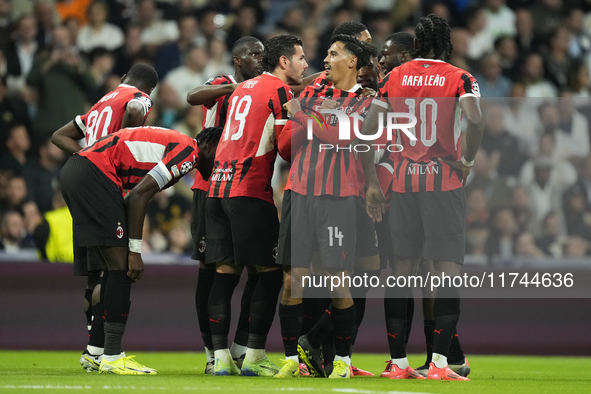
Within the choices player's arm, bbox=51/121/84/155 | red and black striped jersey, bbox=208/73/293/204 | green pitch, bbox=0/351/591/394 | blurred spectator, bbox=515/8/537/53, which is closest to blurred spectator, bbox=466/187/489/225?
green pitch, bbox=0/351/591/394

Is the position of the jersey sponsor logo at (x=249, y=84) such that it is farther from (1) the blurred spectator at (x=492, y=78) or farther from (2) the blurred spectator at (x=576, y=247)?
(1) the blurred spectator at (x=492, y=78)

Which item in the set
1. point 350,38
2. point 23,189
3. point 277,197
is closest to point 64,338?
point 23,189

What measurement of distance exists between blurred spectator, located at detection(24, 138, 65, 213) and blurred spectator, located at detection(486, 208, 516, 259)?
5.20 m

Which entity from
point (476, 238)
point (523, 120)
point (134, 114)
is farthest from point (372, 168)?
point (523, 120)

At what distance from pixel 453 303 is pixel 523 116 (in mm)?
5977

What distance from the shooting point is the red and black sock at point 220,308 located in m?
5.91

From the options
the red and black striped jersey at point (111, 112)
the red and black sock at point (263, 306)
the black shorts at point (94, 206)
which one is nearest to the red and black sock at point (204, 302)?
the red and black sock at point (263, 306)

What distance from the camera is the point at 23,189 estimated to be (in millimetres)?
9836

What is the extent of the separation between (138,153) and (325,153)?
1388 millimetres

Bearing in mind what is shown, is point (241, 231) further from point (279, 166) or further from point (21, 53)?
point (21, 53)

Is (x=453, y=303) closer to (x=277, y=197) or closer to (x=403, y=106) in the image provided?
(x=403, y=106)

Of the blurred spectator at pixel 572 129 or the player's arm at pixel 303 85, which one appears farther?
the blurred spectator at pixel 572 129

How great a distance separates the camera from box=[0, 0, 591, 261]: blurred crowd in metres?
9.91

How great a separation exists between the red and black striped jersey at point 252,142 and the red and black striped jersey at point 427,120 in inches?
30.9
